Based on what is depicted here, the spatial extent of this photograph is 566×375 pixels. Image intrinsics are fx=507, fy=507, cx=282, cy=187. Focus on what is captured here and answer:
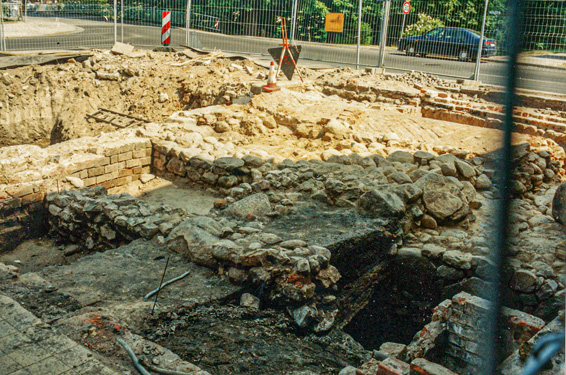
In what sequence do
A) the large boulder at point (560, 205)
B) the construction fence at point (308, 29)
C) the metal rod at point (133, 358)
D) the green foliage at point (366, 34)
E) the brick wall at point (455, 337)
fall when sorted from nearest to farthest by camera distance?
the metal rod at point (133, 358)
the brick wall at point (455, 337)
the large boulder at point (560, 205)
the construction fence at point (308, 29)
the green foliage at point (366, 34)

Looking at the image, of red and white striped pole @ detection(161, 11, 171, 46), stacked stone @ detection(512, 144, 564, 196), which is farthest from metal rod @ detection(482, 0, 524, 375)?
red and white striped pole @ detection(161, 11, 171, 46)

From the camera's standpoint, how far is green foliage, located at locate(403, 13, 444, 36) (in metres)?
12.5

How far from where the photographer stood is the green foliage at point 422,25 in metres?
12.5

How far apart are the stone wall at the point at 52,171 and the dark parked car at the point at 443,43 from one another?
7.76 m

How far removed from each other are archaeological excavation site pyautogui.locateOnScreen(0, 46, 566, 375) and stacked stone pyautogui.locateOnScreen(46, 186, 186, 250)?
0.07 feet

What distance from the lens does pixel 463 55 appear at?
11.8 meters

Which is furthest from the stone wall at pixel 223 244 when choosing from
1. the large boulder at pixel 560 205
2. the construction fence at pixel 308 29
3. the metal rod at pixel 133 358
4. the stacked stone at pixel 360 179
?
the construction fence at pixel 308 29

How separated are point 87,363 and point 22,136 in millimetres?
9191

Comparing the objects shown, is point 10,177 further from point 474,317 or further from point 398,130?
point 398,130

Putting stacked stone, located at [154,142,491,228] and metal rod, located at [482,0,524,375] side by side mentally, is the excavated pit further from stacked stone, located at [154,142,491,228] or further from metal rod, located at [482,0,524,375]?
metal rod, located at [482,0,524,375]

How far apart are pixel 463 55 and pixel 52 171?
940 cm

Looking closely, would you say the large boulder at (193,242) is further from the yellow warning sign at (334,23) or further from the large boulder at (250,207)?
the yellow warning sign at (334,23)

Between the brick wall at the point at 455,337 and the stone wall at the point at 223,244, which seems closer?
the brick wall at the point at 455,337

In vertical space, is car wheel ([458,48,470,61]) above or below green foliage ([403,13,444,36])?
below
